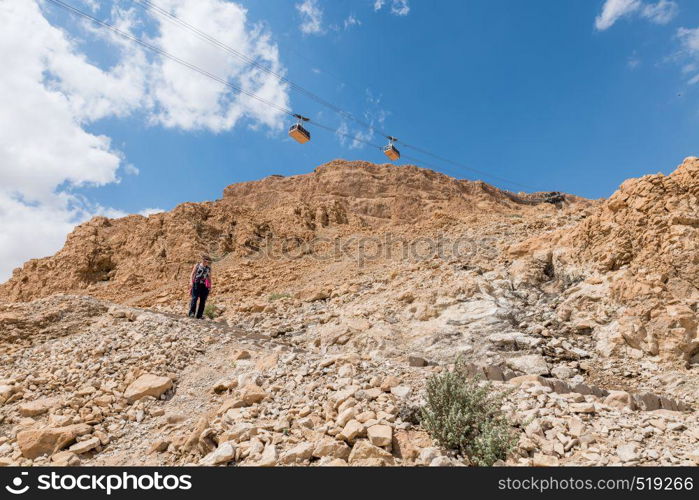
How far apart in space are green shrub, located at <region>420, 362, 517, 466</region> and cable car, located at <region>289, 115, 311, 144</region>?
343 inches

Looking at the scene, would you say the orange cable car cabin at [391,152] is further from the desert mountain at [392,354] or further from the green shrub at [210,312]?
the green shrub at [210,312]

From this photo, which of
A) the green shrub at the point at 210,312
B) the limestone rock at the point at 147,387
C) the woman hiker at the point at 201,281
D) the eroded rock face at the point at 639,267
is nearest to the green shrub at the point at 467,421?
the limestone rock at the point at 147,387

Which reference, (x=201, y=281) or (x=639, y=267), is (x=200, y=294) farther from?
(x=639, y=267)

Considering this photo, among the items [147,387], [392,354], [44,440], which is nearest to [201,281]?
[147,387]

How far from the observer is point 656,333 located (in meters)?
6.68

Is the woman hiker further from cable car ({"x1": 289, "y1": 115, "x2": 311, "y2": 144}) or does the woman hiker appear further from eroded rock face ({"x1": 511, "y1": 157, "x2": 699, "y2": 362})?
eroded rock face ({"x1": 511, "y1": 157, "x2": 699, "y2": 362})
